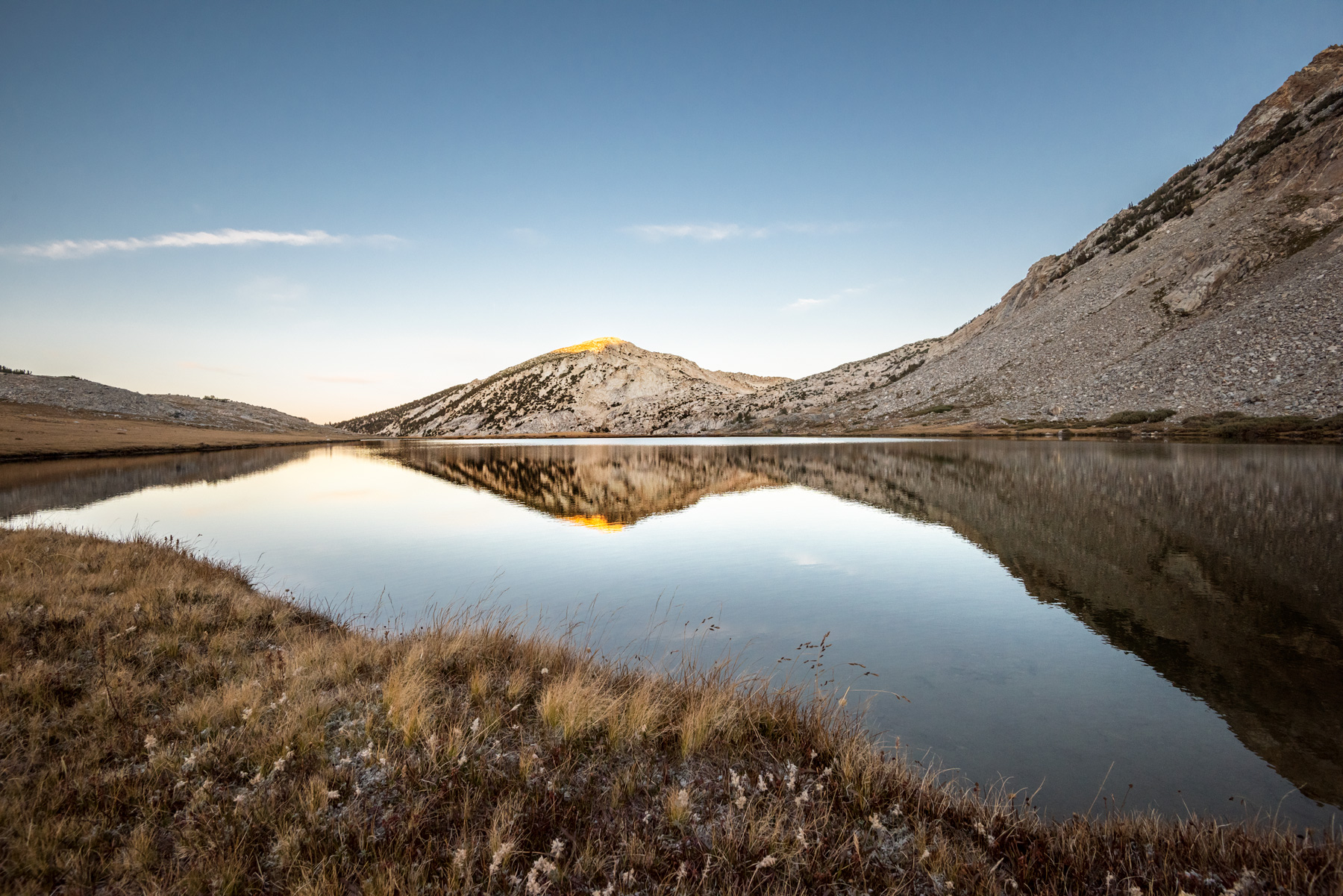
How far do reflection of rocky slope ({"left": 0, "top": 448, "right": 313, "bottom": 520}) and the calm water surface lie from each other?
556 millimetres

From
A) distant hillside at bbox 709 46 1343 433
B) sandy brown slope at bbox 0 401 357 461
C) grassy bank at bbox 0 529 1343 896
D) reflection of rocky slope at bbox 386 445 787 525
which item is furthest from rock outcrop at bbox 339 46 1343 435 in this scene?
sandy brown slope at bbox 0 401 357 461

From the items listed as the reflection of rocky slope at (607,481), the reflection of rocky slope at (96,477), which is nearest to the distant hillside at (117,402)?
the reflection of rocky slope at (96,477)

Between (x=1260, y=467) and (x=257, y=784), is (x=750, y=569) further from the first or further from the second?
(x=1260, y=467)

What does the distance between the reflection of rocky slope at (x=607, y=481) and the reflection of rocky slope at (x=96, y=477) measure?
52.7ft

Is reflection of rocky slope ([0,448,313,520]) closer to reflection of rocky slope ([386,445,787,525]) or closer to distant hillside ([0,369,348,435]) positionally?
reflection of rocky slope ([386,445,787,525])

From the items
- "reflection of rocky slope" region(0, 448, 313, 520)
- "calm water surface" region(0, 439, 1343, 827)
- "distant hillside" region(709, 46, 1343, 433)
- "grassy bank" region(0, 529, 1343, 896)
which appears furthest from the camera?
"distant hillside" region(709, 46, 1343, 433)

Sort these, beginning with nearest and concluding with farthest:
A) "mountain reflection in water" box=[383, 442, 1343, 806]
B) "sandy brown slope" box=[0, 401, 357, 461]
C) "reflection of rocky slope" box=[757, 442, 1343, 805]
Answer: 1. "reflection of rocky slope" box=[757, 442, 1343, 805]
2. "mountain reflection in water" box=[383, 442, 1343, 806]
3. "sandy brown slope" box=[0, 401, 357, 461]

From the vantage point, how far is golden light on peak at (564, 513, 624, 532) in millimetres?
22391

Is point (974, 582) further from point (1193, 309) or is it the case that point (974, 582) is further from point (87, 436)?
point (1193, 309)

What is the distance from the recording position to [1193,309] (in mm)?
82500

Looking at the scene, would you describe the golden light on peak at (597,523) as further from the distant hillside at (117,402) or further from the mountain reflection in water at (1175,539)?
the distant hillside at (117,402)

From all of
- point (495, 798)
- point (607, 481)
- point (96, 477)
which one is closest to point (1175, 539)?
point (495, 798)

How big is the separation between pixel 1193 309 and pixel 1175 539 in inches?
3575

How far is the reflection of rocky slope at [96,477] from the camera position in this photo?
2769 cm
